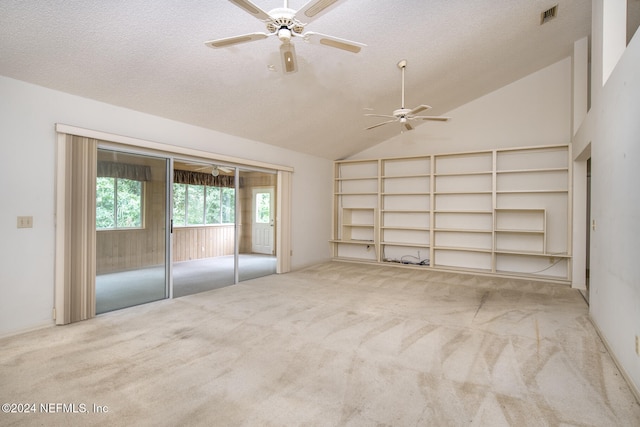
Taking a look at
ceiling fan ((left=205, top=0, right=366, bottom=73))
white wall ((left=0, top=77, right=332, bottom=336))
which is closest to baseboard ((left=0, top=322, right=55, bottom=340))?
white wall ((left=0, top=77, right=332, bottom=336))

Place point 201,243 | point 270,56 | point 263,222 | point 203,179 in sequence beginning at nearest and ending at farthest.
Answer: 1. point 270,56
2. point 203,179
3. point 263,222
4. point 201,243

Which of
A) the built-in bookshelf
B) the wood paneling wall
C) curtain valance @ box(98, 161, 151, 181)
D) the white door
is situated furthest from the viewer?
the wood paneling wall

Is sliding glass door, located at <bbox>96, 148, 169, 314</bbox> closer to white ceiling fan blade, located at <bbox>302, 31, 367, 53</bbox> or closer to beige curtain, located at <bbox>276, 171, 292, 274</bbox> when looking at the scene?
beige curtain, located at <bbox>276, 171, 292, 274</bbox>

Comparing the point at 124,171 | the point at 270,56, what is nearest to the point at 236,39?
the point at 270,56

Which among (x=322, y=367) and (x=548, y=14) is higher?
(x=548, y=14)

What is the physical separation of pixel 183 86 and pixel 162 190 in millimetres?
1408

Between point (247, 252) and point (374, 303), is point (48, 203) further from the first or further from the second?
point (374, 303)

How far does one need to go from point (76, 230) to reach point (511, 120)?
7097 millimetres

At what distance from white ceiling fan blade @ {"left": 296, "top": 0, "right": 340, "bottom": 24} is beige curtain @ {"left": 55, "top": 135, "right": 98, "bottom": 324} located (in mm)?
2793

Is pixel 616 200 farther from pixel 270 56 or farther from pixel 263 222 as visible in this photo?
pixel 263 222

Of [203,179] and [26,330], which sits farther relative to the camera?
[203,179]

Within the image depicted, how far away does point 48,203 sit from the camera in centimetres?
313

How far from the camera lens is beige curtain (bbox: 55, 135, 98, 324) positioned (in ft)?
10.4

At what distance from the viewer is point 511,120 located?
592 centimetres
